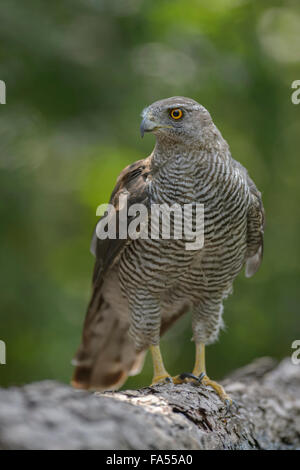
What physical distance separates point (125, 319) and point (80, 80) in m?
3.12

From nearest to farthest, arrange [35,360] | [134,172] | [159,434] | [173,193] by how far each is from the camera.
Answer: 1. [159,434]
2. [173,193]
3. [134,172]
4. [35,360]

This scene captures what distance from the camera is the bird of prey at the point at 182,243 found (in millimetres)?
3541

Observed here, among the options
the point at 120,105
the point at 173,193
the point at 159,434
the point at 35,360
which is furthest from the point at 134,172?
the point at 35,360

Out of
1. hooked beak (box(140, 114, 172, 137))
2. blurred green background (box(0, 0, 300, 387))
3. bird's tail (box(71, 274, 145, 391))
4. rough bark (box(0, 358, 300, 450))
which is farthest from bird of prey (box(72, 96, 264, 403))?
blurred green background (box(0, 0, 300, 387))

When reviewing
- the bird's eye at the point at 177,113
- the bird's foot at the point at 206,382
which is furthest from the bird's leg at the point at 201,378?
the bird's eye at the point at 177,113

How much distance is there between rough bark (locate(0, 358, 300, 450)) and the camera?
2.07 m

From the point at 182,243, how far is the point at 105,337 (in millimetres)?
1582

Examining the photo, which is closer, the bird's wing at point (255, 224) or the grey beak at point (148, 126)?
the grey beak at point (148, 126)

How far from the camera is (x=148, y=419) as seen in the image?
2.52 m

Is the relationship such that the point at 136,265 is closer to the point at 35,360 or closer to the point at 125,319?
the point at 125,319

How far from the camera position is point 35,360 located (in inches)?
238

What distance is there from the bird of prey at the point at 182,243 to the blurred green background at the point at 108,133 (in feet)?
6.36

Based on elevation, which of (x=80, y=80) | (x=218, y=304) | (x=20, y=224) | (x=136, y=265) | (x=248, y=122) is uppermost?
(x=80, y=80)

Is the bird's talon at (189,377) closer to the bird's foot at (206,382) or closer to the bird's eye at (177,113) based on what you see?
the bird's foot at (206,382)
